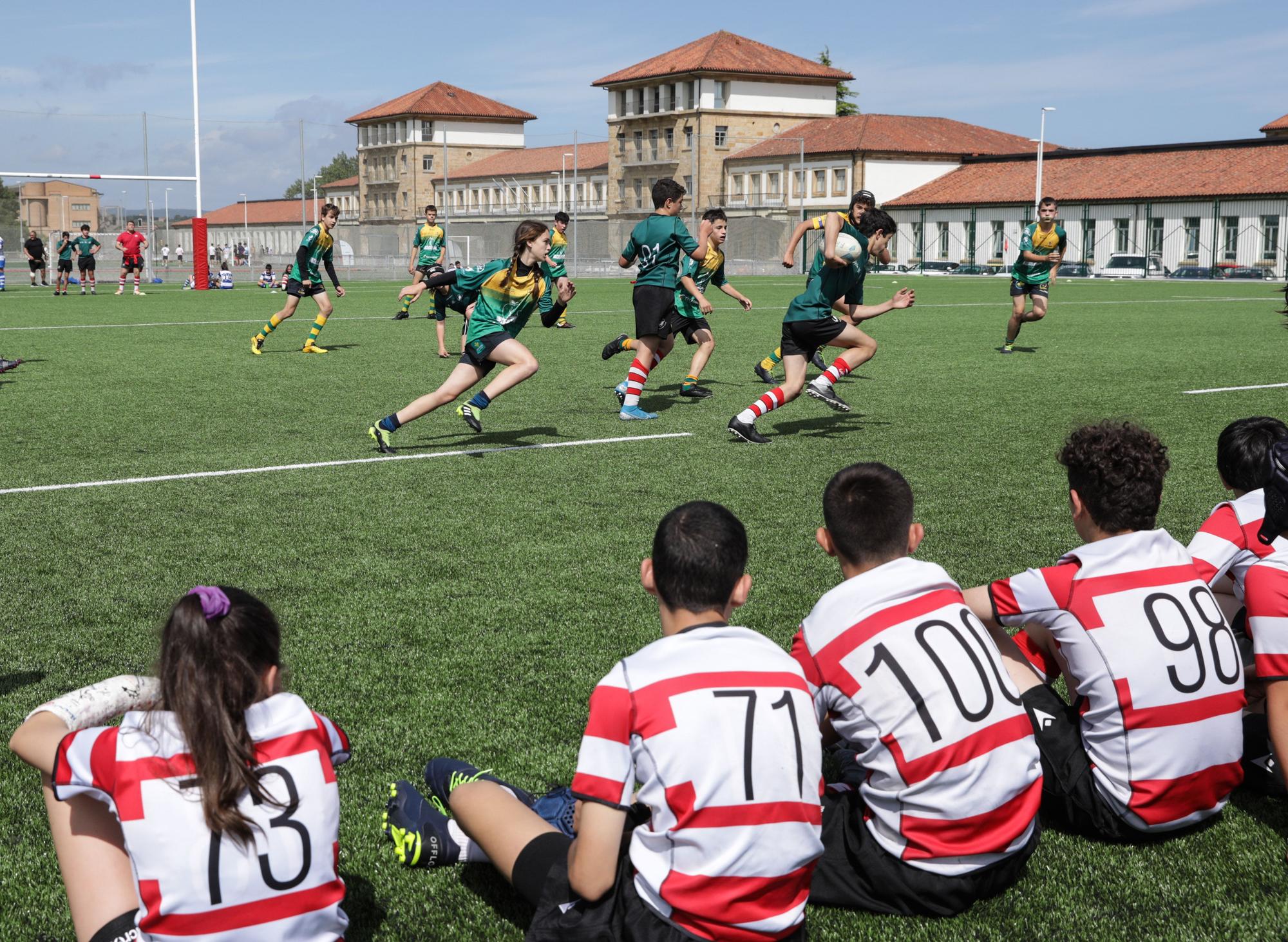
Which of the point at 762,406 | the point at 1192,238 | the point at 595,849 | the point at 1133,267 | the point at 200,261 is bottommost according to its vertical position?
the point at 595,849

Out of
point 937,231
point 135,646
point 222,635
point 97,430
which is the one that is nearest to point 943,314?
point 97,430

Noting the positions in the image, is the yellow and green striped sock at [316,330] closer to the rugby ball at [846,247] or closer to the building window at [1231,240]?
the rugby ball at [846,247]

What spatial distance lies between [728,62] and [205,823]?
89631 mm

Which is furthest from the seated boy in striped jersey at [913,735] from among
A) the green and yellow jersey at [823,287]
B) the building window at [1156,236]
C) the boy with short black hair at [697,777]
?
the building window at [1156,236]

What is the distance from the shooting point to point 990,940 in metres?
2.95

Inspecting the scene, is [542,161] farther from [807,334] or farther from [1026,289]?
[807,334]

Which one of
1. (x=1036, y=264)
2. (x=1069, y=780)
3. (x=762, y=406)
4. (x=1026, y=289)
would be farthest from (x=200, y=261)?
(x=1069, y=780)

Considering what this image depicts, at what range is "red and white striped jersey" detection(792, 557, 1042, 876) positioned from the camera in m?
2.83

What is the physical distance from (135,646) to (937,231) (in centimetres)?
7191

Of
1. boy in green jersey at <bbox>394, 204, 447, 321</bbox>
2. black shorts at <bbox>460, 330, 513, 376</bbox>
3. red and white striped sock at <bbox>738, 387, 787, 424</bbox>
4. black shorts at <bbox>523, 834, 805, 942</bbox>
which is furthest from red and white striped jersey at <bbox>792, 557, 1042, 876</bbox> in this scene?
boy in green jersey at <bbox>394, 204, 447, 321</bbox>

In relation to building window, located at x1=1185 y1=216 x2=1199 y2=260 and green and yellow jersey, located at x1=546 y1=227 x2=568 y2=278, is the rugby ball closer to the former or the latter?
green and yellow jersey, located at x1=546 y1=227 x2=568 y2=278

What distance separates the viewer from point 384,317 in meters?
25.3

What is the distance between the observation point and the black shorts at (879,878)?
9.73ft

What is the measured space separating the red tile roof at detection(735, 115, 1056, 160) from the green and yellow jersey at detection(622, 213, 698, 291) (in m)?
68.0
